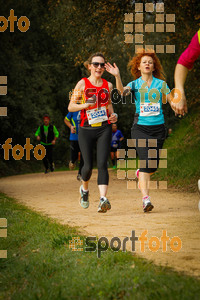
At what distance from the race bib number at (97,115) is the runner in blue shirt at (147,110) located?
0.41m

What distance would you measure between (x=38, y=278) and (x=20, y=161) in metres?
24.6

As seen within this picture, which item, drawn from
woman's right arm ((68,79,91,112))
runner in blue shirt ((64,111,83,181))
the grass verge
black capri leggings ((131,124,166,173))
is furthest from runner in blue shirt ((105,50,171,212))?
runner in blue shirt ((64,111,83,181))

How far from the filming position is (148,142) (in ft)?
25.3

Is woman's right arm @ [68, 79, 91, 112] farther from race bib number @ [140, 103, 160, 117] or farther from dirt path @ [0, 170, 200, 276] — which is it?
dirt path @ [0, 170, 200, 276]

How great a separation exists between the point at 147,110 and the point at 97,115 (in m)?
0.74

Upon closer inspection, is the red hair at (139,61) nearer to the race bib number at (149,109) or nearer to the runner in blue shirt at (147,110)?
the runner in blue shirt at (147,110)

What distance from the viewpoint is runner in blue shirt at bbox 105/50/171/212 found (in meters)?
7.46

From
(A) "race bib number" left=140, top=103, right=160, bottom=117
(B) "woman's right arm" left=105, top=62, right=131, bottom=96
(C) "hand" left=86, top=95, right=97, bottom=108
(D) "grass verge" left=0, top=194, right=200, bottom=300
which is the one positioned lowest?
(D) "grass verge" left=0, top=194, right=200, bottom=300

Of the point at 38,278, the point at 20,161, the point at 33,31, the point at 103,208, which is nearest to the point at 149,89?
the point at 103,208

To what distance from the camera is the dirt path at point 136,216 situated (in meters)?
4.91

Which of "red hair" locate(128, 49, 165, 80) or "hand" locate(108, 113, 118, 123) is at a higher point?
"red hair" locate(128, 49, 165, 80)

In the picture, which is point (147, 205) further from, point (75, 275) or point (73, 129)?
point (73, 129)

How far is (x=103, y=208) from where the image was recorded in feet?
23.5

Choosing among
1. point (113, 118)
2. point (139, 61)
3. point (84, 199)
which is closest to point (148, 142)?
point (113, 118)
